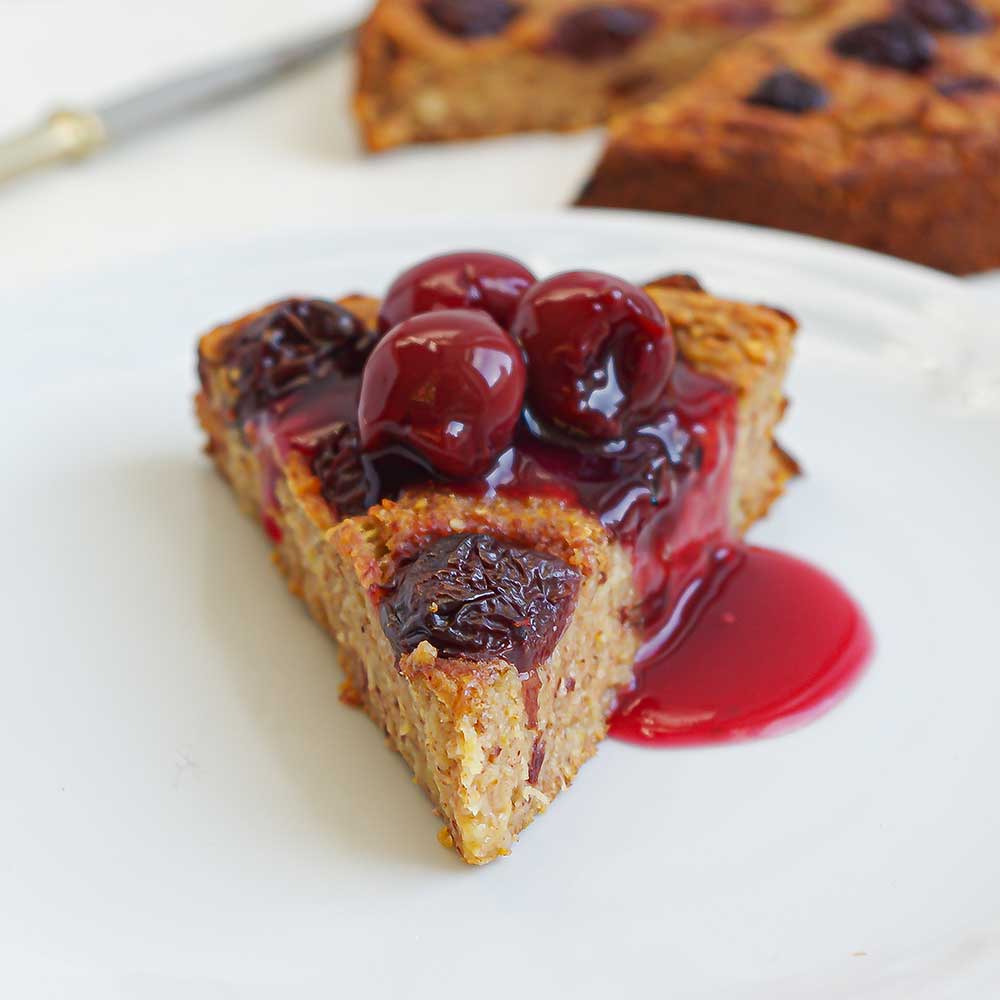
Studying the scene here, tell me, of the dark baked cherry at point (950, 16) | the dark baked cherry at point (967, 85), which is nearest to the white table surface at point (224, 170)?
the dark baked cherry at point (967, 85)

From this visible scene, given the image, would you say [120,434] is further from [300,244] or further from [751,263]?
[751,263]

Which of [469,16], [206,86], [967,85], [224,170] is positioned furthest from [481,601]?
[206,86]

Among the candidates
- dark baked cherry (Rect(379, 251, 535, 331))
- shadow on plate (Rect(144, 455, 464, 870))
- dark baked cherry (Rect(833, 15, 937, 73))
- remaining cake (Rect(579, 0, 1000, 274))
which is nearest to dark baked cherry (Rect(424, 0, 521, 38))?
remaining cake (Rect(579, 0, 1000, 274))

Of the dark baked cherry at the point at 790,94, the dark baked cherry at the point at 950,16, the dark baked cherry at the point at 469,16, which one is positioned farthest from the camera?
the dark baked cherry at the point at 469,16

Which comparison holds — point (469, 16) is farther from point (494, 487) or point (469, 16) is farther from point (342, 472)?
point (494, 487)

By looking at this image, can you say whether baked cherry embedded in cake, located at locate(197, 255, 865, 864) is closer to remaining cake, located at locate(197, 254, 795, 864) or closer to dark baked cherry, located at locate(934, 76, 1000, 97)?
remaining cake, located at locate(197, 254, 795, 864)

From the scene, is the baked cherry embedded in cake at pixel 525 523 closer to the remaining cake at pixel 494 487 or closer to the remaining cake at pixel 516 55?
the remaining cake at pixel 494 487

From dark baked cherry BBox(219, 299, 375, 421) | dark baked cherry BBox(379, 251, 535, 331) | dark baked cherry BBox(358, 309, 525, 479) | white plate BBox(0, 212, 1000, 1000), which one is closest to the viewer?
white plate BBox(0, 212, 1000, 1000)
